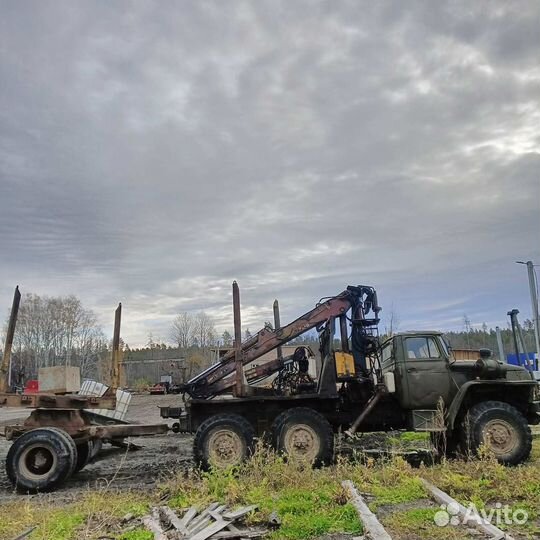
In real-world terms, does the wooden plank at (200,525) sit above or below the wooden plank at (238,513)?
below

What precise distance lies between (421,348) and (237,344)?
3.64m

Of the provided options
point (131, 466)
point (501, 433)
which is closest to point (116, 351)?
point (131, 466)

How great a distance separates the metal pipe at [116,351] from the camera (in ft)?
30.3

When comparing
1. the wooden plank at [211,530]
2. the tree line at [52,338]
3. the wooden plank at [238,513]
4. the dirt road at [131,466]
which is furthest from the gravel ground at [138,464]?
the tree line at [52,338]

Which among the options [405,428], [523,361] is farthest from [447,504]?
[523,361]

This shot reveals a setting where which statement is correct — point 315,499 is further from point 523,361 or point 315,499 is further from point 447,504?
point 523,361

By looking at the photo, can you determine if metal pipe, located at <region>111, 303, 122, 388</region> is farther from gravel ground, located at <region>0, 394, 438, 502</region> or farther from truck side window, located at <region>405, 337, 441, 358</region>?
truck side window, located at <region>405, 337, 441, 358</region>

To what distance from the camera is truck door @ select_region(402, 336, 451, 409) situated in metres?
9.06

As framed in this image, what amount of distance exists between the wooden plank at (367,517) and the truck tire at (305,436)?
227cm

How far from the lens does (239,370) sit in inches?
378

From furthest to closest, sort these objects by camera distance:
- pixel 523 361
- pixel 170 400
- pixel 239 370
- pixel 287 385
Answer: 1. pixel 170 400
2. pixel 523 361
3. pixel 287 385
4. pixel 239 370

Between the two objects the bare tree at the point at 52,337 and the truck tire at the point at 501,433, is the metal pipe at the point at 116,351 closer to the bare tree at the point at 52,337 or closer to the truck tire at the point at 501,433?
the truck tire at the point at 501,433

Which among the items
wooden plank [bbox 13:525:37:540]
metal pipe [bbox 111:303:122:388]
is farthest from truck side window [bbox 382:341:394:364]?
wooden plank [bbox 13:525:37:540]

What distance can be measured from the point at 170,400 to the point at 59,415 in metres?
20.2
